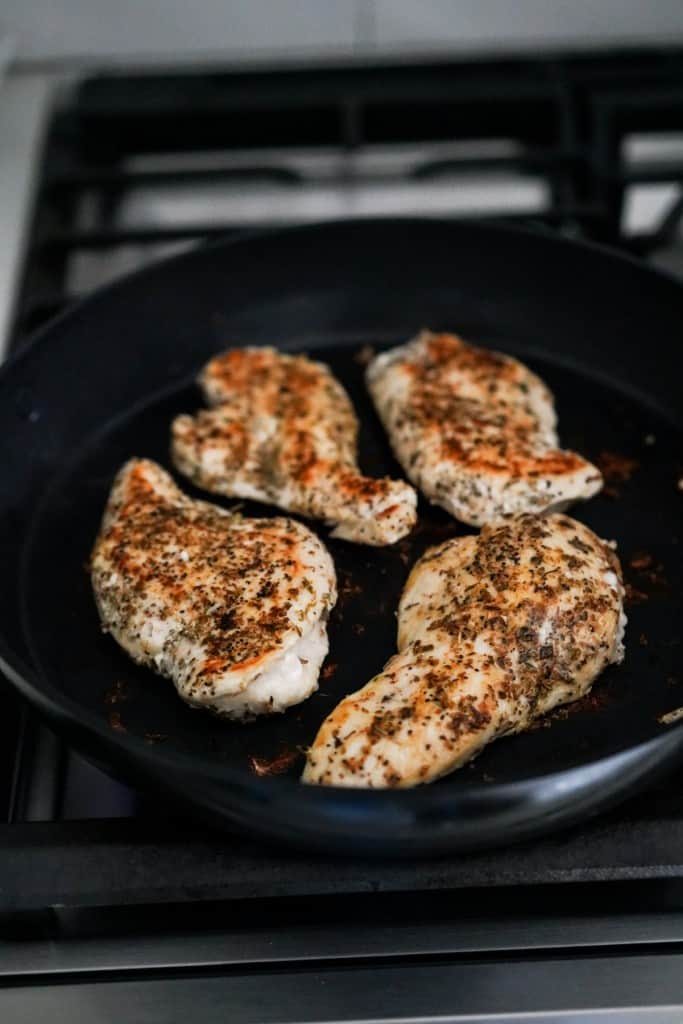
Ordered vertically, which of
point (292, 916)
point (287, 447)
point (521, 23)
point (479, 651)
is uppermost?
point (521, 23)

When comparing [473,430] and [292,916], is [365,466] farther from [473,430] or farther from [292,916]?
[292,916]

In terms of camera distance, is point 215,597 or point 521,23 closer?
point 215,597

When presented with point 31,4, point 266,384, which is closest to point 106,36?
point 31,4

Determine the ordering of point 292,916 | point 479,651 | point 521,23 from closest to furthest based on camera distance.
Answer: point 292,916 → point 479,651 → point 521,23

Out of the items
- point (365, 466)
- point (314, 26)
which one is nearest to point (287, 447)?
point (365, 466)

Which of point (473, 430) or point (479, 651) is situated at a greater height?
point (473, 430)

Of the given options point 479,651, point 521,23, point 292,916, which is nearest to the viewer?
point 292,916
